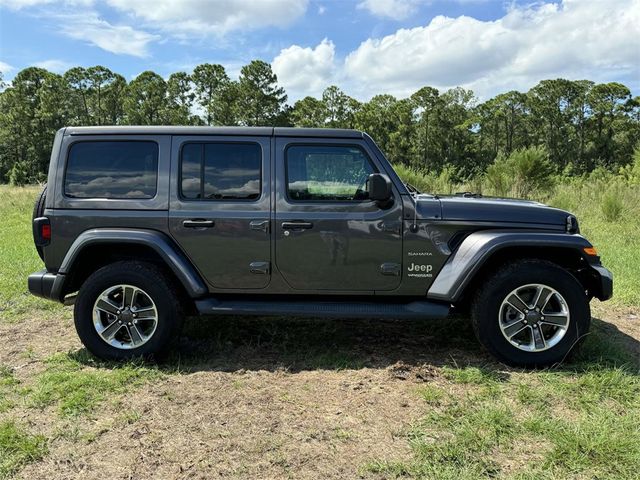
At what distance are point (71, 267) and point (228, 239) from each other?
1.30m

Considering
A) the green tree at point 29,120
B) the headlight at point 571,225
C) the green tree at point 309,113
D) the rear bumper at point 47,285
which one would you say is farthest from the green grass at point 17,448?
the green tree at point 29,120

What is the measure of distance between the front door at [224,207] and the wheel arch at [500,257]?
1475 mm

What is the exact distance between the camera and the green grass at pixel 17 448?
2.66 meters

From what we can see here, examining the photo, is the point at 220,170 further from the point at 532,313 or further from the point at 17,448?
the point at 532,313

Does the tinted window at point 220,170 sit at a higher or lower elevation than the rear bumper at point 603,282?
higher

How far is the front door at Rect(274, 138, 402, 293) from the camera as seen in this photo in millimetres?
3900

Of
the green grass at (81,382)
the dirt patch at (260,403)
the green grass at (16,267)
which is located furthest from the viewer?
the green grass at (16,267)

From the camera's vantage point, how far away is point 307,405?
10.9 feet

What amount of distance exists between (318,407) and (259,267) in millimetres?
1249

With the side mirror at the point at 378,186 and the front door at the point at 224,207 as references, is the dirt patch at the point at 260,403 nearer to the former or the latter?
the front door at the point at 224,207

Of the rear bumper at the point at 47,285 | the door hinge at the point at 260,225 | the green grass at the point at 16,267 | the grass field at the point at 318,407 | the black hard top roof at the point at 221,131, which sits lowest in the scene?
the grass field at the point at 318,407

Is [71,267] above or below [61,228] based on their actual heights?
below

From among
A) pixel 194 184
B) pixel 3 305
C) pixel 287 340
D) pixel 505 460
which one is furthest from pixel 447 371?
pixel 3 305

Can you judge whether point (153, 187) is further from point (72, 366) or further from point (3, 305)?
point (3, 305)
